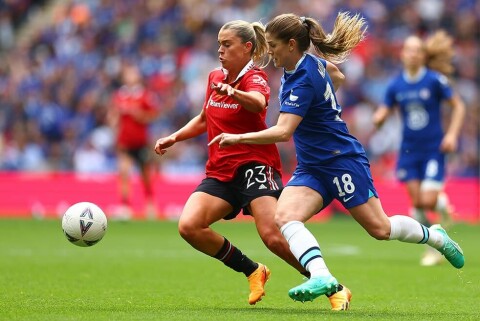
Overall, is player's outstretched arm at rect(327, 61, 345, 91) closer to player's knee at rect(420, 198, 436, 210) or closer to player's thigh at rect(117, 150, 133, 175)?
player's knee at rect(420, 198, 436, 210)

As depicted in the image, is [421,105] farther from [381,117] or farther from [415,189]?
[415,189]

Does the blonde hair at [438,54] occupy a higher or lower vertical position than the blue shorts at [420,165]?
higher

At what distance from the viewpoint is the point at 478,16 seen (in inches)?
926

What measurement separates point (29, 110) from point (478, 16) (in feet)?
34.4

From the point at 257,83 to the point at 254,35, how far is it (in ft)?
1.49

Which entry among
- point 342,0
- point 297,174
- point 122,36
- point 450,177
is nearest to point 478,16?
point 342,0

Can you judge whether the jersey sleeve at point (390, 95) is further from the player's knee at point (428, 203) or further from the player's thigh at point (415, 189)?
Result: the player's knee at point (428, 203)

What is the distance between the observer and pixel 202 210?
25.8ft

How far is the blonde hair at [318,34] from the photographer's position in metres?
7.39

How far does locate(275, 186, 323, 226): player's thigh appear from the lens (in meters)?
7.30

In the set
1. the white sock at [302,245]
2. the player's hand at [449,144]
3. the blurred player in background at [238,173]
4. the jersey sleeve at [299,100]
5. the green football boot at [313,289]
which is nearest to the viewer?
the green football boot at [313,289]

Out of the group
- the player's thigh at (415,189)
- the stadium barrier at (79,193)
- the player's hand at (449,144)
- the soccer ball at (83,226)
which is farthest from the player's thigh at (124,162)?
the soccer ball at (83,226)

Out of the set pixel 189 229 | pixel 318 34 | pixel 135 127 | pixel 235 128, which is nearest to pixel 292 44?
pixel 318 34

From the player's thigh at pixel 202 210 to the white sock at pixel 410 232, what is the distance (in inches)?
51.7
